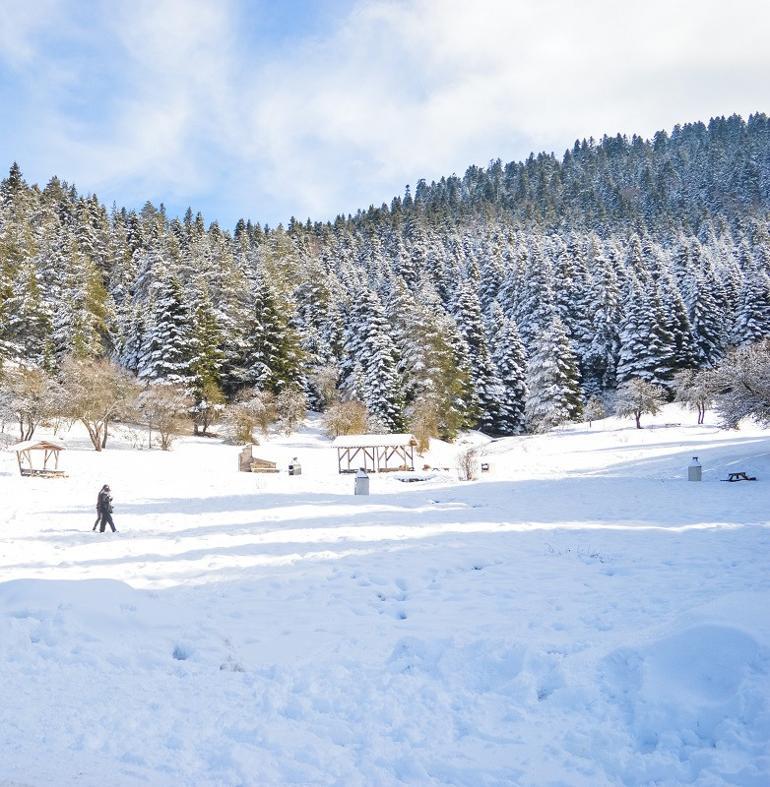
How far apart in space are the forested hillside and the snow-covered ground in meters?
33.6

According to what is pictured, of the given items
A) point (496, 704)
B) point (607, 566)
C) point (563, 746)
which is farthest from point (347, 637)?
point (607, 566)

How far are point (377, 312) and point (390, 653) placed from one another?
157 ft

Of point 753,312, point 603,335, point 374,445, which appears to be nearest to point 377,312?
point 374,445

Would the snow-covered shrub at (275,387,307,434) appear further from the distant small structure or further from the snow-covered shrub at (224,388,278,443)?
the distant small structure

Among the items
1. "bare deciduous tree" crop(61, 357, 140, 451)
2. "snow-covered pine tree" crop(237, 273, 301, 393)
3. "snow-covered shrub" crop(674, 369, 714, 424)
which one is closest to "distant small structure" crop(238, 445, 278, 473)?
"bare deciduous tree" crop(61, 357, 140, 451)

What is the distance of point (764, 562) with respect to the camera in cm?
1009

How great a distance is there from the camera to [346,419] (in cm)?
4500

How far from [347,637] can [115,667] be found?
8.72 feet

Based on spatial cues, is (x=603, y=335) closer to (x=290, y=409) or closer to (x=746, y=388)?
(x=290, y=409)

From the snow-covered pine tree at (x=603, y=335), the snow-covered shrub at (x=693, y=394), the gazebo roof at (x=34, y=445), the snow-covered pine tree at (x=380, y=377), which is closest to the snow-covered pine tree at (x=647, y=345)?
the snow-covered shrub at (x=693, y=394)

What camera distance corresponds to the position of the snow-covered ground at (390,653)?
4.29m

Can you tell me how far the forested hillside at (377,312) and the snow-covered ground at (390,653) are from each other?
110 feet

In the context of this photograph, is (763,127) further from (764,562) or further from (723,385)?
(764,562)

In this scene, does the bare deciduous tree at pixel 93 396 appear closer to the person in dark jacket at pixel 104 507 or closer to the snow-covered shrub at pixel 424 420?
the snow-covered shrub at pixel 424 420
